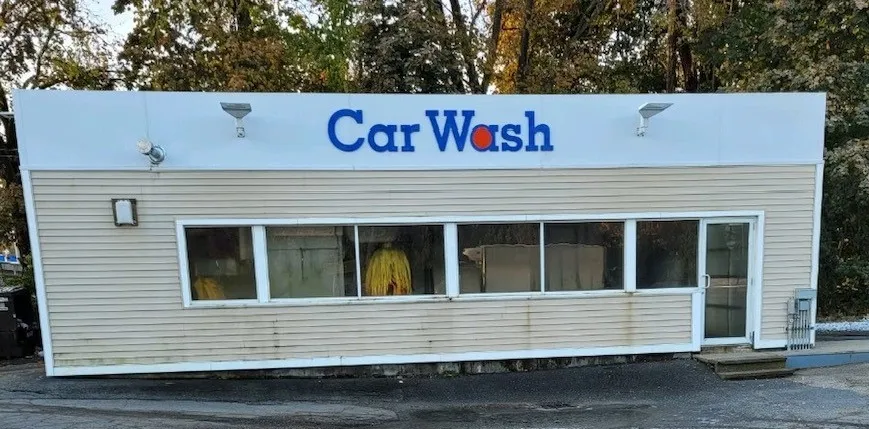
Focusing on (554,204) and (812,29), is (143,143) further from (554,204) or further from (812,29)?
(812,29)

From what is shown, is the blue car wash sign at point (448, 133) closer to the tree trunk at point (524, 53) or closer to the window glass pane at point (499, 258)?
the window glass pane at point (499, 258)

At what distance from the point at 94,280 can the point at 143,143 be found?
1.65 m

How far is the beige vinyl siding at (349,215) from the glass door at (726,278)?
0.23 metres

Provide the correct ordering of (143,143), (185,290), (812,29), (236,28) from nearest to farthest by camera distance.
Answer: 1. (143,143)
2. (185,290)
3. (812,29)
4. (236,28)

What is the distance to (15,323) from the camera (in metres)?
6.58

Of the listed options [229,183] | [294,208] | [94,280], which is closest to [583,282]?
[294,208]

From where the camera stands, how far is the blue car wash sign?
5.72m

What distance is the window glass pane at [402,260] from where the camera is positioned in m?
5.96

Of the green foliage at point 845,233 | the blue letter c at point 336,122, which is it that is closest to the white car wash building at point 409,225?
the blue letter c at point 336,122

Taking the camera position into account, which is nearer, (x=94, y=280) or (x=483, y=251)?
(x=94, y=280)

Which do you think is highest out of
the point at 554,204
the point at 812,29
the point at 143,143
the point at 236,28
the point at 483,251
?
the point at 236,28

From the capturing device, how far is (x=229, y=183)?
5.65m

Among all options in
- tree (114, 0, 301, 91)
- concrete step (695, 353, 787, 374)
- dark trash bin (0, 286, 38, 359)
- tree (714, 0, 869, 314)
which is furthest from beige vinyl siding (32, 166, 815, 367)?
tree (114, 0, 301, 91)

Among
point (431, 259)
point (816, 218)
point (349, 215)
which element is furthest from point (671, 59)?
point (349, 215)
